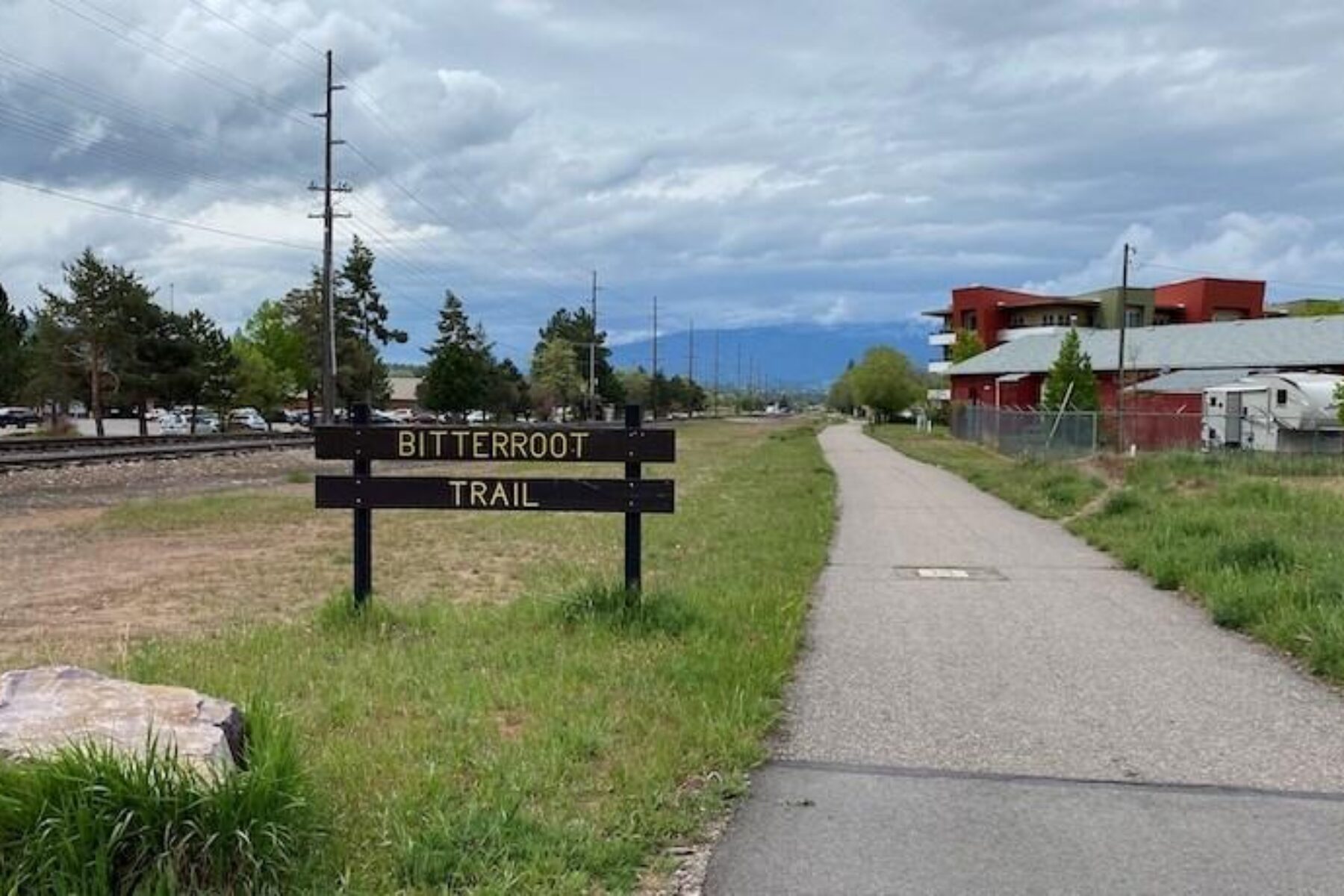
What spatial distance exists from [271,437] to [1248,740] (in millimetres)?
65096

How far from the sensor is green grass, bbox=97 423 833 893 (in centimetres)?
419

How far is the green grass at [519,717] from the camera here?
4.19m

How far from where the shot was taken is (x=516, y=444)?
330 inches

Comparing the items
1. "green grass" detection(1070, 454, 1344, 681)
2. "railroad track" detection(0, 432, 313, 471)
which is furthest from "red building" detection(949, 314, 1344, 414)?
"railroad track" detection(0, 432, 313, 471)

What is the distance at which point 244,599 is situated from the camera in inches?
464

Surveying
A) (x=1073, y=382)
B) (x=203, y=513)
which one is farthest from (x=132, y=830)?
(x=1073, y=382)

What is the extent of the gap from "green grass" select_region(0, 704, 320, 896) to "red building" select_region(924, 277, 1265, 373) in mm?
123482

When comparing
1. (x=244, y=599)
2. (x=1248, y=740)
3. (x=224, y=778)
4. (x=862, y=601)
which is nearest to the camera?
(x=224, y=778)

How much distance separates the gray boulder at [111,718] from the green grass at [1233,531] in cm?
632

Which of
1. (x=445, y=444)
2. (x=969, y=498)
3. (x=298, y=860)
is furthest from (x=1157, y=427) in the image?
(x=298, y=860)

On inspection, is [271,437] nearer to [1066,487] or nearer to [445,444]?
[1066,487]

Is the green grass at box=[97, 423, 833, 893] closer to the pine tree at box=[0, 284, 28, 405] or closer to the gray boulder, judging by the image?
the gray boulder

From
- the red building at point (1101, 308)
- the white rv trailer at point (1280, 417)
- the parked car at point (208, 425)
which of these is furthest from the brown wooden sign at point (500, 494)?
the red building at point (1101, 308)

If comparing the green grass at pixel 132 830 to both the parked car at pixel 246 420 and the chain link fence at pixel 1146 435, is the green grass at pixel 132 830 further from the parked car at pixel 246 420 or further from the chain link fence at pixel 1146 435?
the parked car at pixel 246 420
